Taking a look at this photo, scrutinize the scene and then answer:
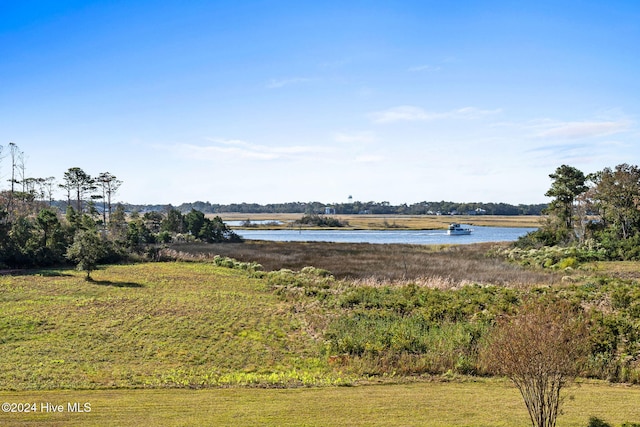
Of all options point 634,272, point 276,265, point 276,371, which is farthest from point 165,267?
point 634,272

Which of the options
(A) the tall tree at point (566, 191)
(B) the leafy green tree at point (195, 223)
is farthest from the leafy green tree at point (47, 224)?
(A) the tall tree at point (566, 191)

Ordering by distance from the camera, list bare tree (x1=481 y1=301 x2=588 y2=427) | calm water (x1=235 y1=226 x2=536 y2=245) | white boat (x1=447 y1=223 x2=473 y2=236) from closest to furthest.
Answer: bare tree (x1=481 y1=301 x2=588 y2=427) → calm water (x1=235 y1=226 x2=536 y2=245) → white boat (x1=447 y1=223 x2=473 y2=236)

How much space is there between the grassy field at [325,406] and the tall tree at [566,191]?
44587 millimetres

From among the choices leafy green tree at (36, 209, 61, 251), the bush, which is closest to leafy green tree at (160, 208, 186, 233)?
leafy green tree at (36, 209, 61, 251)

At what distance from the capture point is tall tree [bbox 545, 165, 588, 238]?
170 ft

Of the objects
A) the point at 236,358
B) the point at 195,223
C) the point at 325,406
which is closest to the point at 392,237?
the point at 195,223

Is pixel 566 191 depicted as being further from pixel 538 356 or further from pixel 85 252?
pixel 538 356

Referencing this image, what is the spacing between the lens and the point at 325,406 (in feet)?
34.6

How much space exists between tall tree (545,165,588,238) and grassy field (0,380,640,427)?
146 ft

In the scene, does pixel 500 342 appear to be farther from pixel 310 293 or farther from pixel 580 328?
pixel 310 293

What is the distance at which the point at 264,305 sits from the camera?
25.0m

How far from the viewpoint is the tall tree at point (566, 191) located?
170 feet

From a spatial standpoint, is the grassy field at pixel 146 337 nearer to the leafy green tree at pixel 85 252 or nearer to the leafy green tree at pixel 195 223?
the leafy green tree at pixel 85 252

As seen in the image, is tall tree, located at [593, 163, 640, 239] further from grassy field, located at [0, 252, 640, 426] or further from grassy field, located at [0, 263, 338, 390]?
grassy field, located at [0, 263, 338, 390]
